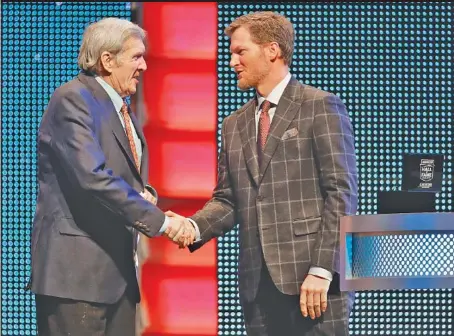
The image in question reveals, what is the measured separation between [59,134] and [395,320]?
97.8 inches

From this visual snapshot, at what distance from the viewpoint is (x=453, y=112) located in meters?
5.59

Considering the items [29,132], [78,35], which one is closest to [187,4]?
[78,35]

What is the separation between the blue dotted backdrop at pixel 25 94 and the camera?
570 cm

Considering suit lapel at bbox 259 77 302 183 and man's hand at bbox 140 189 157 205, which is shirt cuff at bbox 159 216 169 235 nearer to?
man's hand at bbox 140 189 157 205

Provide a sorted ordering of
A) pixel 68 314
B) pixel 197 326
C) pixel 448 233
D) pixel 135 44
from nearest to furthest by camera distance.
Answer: pixel 448 233 → pixel 68 314 → pixel 135 44 → pixel 197 326

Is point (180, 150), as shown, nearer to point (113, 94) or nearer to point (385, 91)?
point (385, 91)

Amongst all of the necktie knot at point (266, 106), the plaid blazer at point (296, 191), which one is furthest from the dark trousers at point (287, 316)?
the necktie knot at point (266, 106)

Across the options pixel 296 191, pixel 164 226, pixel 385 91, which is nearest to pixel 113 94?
pixel 164 226

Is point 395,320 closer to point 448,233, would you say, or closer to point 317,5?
point 317,5

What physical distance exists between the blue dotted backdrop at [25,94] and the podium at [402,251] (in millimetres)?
2614

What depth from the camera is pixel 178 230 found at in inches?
169

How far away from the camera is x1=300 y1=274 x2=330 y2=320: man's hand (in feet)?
12.9

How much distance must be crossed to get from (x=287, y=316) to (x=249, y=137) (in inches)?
29.1

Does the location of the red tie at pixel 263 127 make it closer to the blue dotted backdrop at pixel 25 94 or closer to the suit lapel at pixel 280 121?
the suit lapel at pixel 280 121
